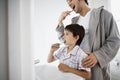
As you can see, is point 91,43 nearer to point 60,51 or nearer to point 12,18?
point 60,51

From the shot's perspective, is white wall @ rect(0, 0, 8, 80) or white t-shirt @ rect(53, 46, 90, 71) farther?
white wall @ rect(0, 0, 8, 80)

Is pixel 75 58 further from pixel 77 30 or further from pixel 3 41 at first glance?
pixel 3 41

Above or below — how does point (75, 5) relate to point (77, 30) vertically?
above

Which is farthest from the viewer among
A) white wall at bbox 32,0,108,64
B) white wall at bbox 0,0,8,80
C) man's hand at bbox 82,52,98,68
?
white wall at bbox 0,0,8,80

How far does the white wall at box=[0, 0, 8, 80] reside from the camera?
1468 millimetres

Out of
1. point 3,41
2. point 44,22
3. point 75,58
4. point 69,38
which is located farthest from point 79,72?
point 3,41

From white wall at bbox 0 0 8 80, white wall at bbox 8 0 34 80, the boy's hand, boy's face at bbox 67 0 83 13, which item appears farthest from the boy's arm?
white wall at bbox 0 0 8 80

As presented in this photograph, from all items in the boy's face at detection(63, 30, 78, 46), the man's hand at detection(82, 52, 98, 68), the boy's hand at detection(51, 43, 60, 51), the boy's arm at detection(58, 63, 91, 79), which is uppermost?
the boy's face at detection(63, 30, 78, 46)

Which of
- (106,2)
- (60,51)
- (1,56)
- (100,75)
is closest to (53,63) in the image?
(60,51)

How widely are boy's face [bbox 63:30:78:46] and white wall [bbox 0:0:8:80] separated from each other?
580 millimetres

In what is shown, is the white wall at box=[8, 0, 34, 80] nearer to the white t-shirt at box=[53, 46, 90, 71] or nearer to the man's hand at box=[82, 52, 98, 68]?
the white t-shirt at box=[53, 46, 90, 71]

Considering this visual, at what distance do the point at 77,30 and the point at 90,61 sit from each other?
24cm

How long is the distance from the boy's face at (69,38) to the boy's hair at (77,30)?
0.07ft

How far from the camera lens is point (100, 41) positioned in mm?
1218
